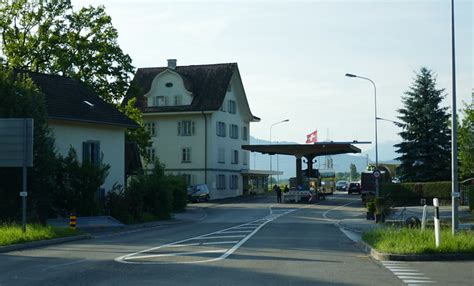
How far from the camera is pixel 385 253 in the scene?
1658 cm

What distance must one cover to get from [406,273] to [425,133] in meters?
45.8

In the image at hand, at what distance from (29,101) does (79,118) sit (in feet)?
29.7

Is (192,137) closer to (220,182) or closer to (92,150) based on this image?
(220,182)

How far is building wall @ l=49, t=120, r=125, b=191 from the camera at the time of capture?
36.6m

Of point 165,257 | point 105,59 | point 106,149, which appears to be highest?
point 105,59

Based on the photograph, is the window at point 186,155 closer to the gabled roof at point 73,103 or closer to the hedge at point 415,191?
the hedge at point 415,191

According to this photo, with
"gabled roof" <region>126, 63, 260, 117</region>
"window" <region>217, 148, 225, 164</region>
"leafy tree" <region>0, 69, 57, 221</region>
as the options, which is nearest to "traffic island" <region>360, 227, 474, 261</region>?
"leafy tree" <region>0, 69, 57, 221</region>

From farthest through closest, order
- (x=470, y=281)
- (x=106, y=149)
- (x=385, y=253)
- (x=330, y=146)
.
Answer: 1. (x=330, y=146)
2. (x=106, y=149)
3. (x=385, y=253)
4. (x=470, y=281)

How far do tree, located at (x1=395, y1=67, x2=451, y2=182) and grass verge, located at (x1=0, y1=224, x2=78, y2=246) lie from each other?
128 feet

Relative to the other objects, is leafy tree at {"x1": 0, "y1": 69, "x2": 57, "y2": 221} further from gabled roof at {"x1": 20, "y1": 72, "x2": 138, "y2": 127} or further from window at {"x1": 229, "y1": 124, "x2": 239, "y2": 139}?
window at {"x1": 229, "y1": 124, "x2": 239, "y2": 139}

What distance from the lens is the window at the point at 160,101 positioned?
71188 millimetres

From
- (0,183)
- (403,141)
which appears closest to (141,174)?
(0,183)

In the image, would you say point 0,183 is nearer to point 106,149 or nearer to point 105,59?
point 106,149

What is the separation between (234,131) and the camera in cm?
7525
